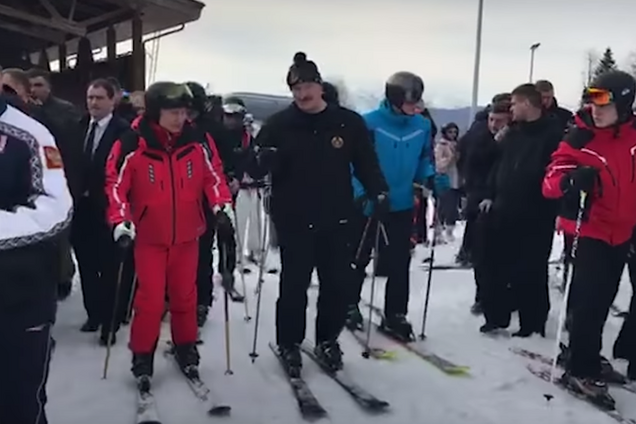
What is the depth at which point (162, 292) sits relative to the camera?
453 cm

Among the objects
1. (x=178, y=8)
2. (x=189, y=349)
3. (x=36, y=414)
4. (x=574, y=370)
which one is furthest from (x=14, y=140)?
(x=178, y=8)

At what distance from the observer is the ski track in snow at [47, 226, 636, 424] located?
14.1 ft

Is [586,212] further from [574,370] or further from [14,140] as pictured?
[14,140]

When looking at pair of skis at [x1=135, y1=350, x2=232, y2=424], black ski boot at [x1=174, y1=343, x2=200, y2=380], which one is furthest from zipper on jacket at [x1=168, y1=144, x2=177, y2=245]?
pair of skis at [x1=135, y1=350, x2=232, y2=424]

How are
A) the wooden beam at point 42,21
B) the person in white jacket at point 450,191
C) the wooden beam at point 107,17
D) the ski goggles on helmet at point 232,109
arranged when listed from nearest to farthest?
the ski goggles on helmet at point 232,109 < the person in white jacket at point 450,191 < the wooden beam at point 42,21 < the wooden beam at point 107,17

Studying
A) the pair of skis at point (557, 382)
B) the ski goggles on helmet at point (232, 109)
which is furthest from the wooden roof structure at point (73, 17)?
the pair of skis at point (557, 382)

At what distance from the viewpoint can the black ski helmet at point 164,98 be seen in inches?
173

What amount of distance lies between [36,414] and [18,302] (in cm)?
44

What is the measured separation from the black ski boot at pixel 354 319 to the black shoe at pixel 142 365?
1.87 metres

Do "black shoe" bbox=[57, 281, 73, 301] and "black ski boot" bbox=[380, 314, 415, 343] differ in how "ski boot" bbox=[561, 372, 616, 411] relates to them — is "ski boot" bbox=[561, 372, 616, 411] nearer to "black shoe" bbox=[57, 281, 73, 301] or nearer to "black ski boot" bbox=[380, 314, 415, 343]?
"black ski boot" bbox=[380, 314, 415, 343]

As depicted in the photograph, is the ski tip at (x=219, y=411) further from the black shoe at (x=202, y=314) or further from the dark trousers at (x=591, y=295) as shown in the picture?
the dark trousers at (x=591, y=295)

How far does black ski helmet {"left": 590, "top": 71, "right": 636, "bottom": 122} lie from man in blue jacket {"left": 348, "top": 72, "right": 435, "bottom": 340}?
4.84 feet

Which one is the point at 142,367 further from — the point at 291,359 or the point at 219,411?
the point at 291,359

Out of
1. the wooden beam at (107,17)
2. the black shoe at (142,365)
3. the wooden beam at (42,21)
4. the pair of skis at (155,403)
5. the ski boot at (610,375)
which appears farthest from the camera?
the wooden beam at (107,17)
